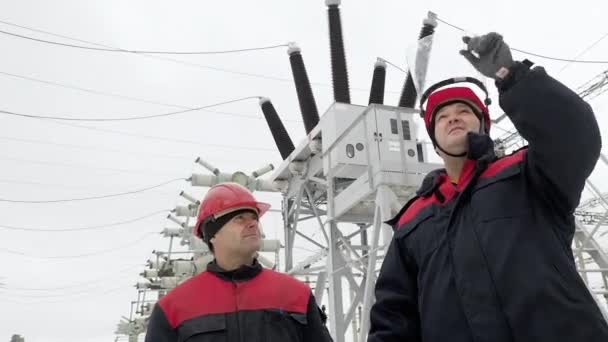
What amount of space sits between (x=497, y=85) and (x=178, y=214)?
17.6 metres

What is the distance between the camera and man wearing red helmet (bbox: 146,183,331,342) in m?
2.51

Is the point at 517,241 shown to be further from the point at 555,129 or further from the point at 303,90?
the point at 303,90

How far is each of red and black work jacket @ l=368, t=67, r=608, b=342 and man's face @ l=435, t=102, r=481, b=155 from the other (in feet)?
0.24

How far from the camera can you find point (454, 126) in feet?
6.81

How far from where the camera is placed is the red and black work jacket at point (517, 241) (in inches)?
63.5

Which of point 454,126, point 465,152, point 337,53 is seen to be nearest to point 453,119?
point 454,126

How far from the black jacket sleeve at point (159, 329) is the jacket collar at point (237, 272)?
340mm

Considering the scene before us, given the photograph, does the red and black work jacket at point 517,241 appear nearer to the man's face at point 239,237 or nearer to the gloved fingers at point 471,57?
the gloved fingers at point 471,57

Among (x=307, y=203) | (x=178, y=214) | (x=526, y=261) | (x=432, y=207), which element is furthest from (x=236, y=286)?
(x=178, y=214)

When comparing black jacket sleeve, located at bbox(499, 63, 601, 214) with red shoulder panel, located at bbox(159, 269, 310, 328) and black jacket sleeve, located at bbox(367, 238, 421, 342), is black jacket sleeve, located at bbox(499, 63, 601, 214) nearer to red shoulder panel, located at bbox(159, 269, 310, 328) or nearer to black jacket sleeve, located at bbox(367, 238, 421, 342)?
black jacket sleeve, located at bbox(367, 238, 421, 342)

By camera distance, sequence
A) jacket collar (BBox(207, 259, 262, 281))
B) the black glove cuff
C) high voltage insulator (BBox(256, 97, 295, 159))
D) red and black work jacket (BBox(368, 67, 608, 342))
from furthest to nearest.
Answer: high voltage insulator (BBox(256, 97, 295, 159)), jacket collar (BBox(207, 259, 262, 281)), the black glove cuff, red and black work jacket (BBox(368, 67, 608, 342))

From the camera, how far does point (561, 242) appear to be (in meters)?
1.78

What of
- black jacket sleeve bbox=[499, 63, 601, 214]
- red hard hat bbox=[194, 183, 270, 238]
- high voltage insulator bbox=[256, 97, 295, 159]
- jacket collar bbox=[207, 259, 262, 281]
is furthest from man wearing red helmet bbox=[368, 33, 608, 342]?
high voltage insulator bbox=[256, 97, 295, 159]

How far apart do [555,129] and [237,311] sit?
1697 mm
